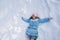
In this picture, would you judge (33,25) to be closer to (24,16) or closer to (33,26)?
(33,26)

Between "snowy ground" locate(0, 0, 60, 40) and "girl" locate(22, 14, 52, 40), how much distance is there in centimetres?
3

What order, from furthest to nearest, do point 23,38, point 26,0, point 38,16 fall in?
point 26,0
point 38,16
point 23,38

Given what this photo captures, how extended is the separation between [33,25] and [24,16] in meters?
0.14

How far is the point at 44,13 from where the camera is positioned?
104 centimetres

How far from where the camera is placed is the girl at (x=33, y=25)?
87cm

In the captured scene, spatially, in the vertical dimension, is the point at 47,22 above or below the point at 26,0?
below

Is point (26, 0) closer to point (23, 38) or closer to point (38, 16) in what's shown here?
point (38, 16)

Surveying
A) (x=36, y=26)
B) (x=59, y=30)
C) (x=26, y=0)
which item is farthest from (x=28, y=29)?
(x=26, y=0)

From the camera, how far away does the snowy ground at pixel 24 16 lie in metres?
0.90

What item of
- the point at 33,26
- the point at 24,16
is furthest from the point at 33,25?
the point at 24,16

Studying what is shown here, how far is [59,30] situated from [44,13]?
19 cm

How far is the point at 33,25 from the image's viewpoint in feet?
3.00

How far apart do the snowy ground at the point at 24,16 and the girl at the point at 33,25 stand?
3 cm

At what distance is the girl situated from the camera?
0.87 metres
